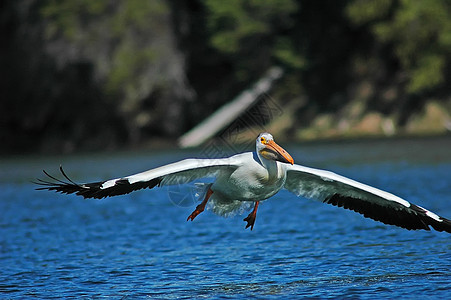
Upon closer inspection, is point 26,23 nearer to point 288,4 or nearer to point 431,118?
point 288,4

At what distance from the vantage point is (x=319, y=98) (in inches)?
1447

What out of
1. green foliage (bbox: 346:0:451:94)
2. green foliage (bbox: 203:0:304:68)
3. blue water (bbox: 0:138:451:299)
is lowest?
blue water (bbox: 0:138:451:299)

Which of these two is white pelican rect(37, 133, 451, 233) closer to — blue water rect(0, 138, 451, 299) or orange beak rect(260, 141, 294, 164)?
orange beak rect(260, 141, 294, 164)

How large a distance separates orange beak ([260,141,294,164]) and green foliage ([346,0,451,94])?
22.8 metres

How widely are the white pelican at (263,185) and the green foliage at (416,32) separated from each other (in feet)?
71.5

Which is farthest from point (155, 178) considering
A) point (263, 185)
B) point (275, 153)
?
point (275, 153)

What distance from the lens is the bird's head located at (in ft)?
32.8

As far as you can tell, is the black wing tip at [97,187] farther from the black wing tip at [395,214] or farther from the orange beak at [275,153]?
the black wing tip at [395,214]

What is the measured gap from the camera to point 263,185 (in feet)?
33.9

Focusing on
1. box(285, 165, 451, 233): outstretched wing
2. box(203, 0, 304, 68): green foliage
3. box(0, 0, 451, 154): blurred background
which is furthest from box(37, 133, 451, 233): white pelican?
box(203, 0, 304, 68): green foliage

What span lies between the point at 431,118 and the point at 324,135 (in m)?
4.58

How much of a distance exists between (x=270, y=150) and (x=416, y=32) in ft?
77.0

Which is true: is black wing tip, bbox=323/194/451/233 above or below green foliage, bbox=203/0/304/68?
below

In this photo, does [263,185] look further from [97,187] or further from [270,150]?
[97,187]
